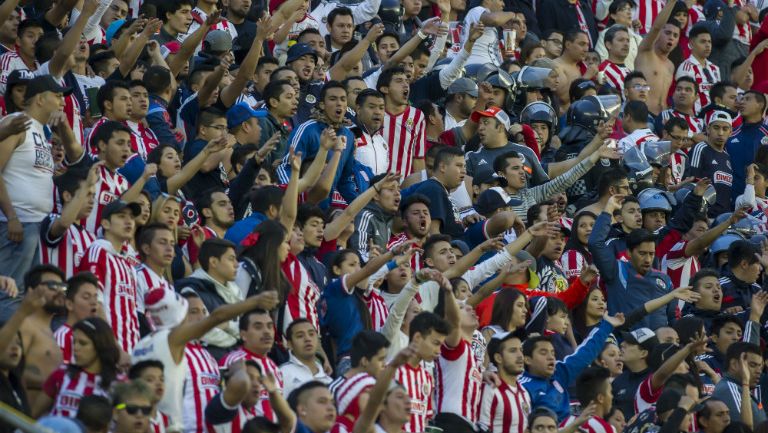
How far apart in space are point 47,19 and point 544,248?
4.66m

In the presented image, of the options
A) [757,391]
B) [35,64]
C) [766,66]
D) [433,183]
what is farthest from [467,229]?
[766,66]

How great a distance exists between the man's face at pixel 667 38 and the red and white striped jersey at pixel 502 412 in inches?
361

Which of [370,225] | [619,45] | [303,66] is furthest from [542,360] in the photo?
[619,45]

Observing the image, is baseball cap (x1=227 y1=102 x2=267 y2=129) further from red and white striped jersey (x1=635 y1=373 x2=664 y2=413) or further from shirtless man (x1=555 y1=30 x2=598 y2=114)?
shirtless man (x1=555 y1=30 x2=598 y2=114)

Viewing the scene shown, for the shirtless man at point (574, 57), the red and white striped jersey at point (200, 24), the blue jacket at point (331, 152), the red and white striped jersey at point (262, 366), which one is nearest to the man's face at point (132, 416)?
the red and white striped jersey at point (262, 366)

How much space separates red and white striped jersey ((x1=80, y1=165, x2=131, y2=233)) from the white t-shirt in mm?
6820

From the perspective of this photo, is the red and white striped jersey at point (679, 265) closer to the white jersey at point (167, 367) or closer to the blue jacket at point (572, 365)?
the blue jacket at point (572, 365)

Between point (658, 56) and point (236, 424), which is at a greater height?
point (236, 424)

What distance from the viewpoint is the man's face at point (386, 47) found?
18.0 m

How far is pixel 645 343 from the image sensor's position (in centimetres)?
1430

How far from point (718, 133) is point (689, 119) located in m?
1.01

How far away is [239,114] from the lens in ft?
49.2

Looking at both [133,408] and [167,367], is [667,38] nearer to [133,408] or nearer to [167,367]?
[167,367]

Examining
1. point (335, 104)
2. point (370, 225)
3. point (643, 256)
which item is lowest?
point (643, 256)
